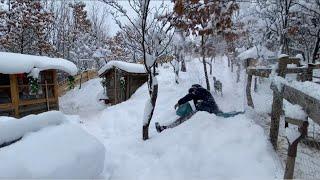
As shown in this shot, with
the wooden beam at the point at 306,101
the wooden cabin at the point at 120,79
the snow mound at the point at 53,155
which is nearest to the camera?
the wooden beam at the point at 306,101

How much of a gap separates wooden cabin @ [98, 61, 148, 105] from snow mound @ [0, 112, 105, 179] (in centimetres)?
1447

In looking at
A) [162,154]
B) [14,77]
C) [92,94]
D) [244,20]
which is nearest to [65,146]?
[162,154]

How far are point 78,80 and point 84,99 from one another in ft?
14.5

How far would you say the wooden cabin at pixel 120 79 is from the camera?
768 inches

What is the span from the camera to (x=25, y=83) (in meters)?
15.2

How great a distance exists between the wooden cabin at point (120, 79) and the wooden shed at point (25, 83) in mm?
3275

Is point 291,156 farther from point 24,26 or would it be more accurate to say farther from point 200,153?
point 24,26

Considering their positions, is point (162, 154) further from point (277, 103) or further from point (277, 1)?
point (277, 1)

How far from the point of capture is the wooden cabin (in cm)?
1952

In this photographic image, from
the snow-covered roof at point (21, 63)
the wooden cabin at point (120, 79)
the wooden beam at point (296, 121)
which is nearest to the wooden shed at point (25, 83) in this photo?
the snow-covered roof at point (21, 63)

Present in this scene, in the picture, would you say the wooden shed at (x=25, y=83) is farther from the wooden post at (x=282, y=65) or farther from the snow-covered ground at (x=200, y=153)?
the wooden post at (x=282, y=65)

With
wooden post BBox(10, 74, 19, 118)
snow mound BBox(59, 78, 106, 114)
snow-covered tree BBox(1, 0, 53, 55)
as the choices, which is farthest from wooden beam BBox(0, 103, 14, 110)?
snow-covered tree BBox(1, 0, 53, 55)

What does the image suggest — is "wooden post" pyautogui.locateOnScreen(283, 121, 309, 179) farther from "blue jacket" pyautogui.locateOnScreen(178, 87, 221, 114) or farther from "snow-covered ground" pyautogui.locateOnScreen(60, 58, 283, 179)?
"blue jacket" pyautogui.locateOnScreen(178, 87, 221, 114)

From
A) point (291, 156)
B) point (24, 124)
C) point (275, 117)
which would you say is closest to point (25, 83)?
point (24, 124)
